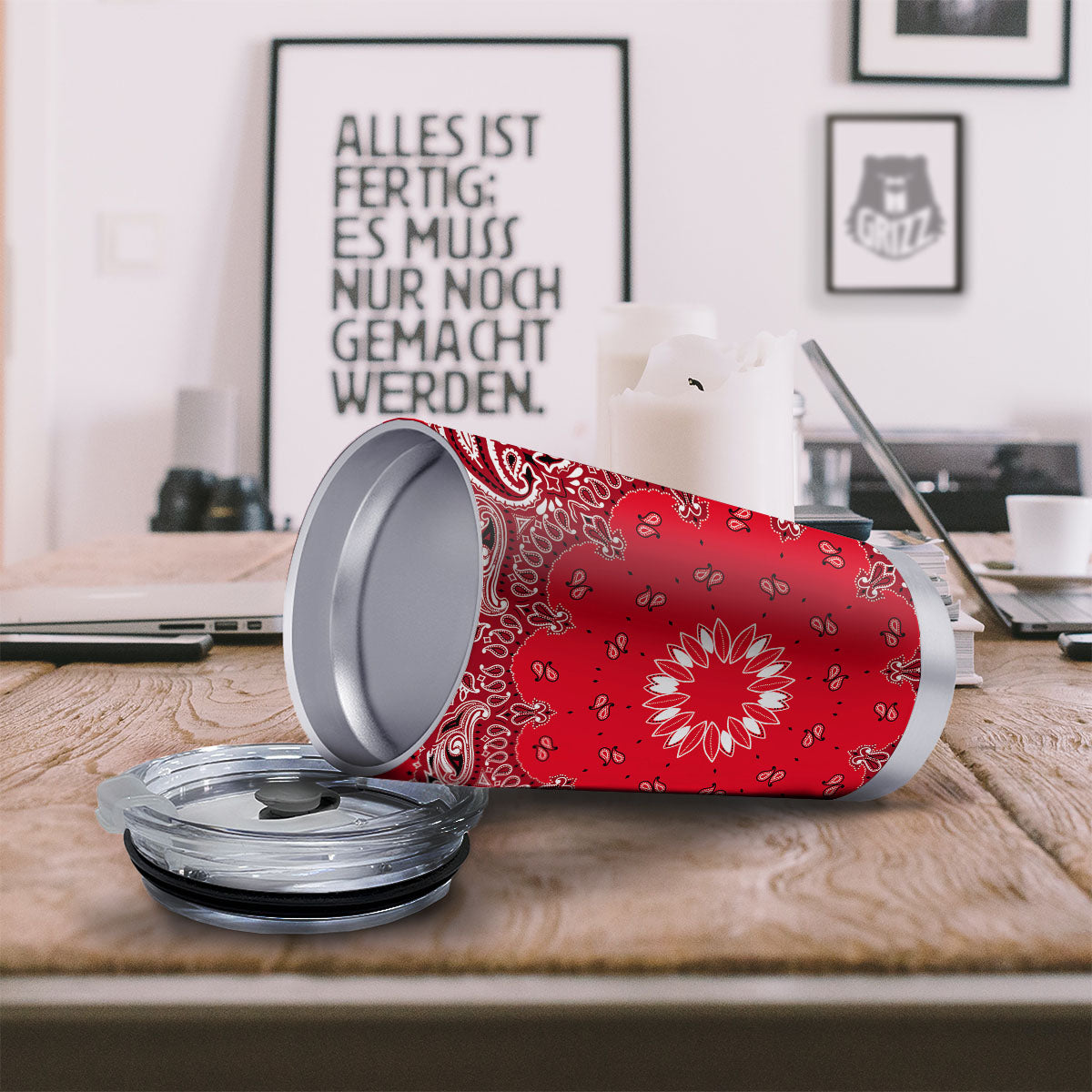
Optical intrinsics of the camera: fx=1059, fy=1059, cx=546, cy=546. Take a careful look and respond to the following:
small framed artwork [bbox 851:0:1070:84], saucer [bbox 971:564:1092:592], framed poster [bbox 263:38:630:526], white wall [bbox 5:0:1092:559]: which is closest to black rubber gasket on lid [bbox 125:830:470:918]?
saucer [bbox 971:564:1092:592]

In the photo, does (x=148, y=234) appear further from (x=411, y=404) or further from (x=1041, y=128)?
(x=1041, y=128)

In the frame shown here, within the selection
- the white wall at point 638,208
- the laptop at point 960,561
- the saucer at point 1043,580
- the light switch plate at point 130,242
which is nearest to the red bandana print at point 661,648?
the laptop at point 960,561

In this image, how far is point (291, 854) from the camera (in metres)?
0.30

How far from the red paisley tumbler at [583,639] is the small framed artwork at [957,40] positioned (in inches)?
117

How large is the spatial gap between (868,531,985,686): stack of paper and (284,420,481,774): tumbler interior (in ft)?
0.85

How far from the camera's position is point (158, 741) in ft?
1.68

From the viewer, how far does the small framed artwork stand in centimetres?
293

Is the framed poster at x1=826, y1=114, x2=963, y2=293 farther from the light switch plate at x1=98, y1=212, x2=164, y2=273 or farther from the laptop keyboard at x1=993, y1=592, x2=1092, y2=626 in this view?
the laptop keyboard at x1=993, y1=592, x2=1092, y2=626

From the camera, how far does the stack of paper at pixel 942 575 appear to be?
56 centimetres

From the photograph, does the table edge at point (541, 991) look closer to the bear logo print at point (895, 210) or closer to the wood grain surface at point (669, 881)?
the wood grain surface at point (669, 881)


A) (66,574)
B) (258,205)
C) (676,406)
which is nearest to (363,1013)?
(676,406)

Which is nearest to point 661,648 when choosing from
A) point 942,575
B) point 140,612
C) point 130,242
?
point 942,575

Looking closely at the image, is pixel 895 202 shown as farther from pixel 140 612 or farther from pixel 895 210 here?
pixel 140 612

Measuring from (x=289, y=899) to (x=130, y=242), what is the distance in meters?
3.08
